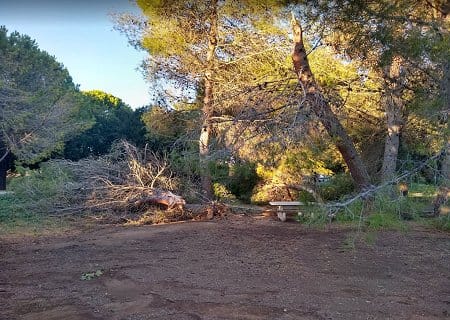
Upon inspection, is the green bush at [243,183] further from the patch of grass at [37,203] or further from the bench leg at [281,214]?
the patch of grass at [37,203]

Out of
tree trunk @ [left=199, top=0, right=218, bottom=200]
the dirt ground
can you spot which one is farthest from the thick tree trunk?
tree trunk @ [left=199, top=0, right=218, bottom=200]

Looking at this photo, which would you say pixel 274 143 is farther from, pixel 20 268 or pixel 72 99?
A: pixel 72 99

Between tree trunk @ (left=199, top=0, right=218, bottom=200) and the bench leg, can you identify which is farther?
the bench leg

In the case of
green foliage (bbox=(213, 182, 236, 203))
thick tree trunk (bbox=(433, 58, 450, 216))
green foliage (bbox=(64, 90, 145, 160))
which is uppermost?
green foliage (bbox=(64, 90, 145, 160))

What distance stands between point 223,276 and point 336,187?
27.1 ft

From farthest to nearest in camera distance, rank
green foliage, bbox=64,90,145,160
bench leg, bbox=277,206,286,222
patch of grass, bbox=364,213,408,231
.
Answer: green foliage, bbox=64,90,145,160, bench leg, bbox=277,206,286,222, patch of grass, bbox=364,213,408,231

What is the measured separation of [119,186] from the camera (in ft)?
39.4

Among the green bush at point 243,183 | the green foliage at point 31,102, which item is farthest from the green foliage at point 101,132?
the green bush at point 243,183

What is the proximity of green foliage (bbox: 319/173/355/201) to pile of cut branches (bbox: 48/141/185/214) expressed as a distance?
430 centimetres

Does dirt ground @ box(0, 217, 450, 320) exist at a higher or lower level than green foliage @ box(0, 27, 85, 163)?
lower

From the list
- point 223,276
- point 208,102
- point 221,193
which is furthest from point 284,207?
point 223,276

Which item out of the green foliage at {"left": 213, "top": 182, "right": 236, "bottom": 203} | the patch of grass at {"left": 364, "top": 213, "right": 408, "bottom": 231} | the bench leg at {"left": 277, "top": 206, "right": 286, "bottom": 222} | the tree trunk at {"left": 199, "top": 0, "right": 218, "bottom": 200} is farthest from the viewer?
the green foliage at {"left": 213, "top": 182, "right": 236, "bottom": 203}

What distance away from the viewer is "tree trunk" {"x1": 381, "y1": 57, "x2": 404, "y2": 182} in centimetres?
902

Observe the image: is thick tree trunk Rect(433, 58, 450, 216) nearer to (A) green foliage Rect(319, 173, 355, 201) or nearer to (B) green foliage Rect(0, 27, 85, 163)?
(A) green foliage Rect(319, 173, 355, 201)
